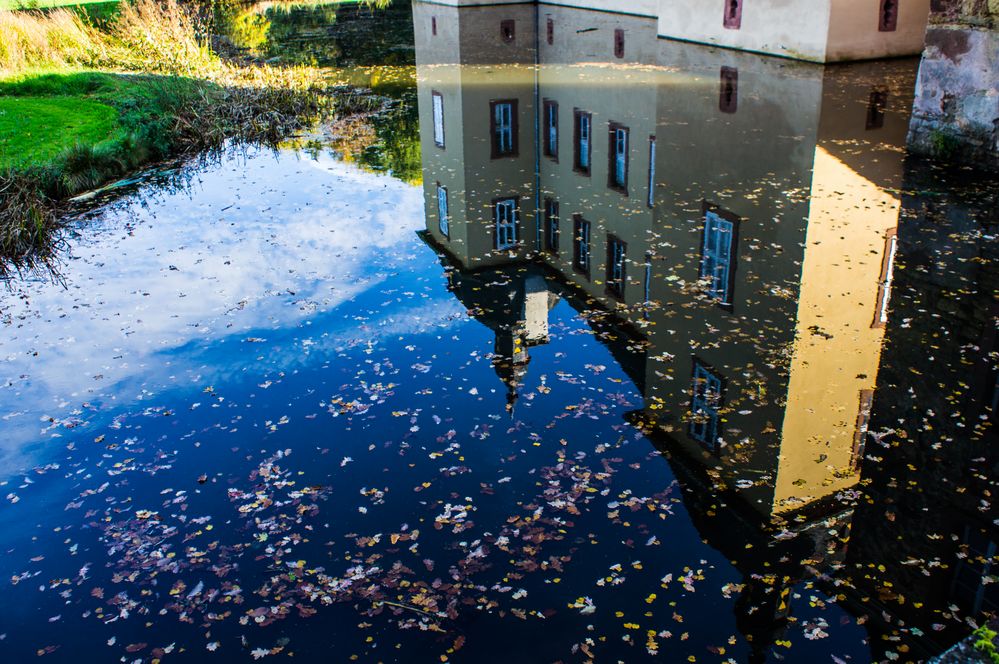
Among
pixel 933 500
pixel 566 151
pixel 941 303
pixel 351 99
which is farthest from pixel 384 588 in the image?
pixel 351 99

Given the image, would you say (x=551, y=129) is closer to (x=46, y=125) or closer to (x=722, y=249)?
(x=722, y=249)

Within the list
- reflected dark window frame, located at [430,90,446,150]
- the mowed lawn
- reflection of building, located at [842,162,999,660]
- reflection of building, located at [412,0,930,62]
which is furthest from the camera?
reflection of building, located at [412,0,930,62]

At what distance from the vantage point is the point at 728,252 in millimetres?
10609

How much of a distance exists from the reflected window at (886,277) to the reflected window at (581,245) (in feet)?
11.1

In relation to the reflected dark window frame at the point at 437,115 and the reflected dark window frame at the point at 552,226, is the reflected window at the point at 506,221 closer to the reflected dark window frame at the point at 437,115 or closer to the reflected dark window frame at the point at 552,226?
the reflected dark window frame at the point at 552,226

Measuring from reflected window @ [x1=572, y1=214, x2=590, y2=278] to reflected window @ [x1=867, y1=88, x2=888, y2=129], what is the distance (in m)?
6.62

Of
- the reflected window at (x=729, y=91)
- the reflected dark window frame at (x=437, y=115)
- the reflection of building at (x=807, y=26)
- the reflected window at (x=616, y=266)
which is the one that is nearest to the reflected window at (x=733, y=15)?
the reflection of building at (x=807, y=26)

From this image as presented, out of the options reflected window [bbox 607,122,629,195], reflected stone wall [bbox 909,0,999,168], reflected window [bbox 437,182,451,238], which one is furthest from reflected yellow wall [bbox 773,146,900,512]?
reflected window [bbox 437,182,451,238]

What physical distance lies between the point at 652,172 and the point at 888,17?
434 inches

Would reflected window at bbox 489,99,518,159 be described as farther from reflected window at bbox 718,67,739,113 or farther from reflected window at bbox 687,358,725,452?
reflected window at bbox 687,358,725,452

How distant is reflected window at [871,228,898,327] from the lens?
8.80 metres

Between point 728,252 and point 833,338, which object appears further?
point 728,252

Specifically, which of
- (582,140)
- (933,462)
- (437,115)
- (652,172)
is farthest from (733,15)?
(933,462)

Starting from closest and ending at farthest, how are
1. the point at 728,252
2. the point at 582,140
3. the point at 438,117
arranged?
the point at 728,252 → the point at 582,140 → the point at 438,117
